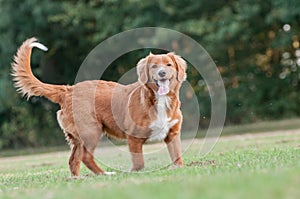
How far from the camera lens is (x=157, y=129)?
9156mm

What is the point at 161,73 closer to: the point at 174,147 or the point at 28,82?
the point at 174,147

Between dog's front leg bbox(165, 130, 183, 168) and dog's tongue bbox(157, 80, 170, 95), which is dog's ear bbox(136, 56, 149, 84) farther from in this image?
dog's front leg bbox(165, 130, 183, 168)

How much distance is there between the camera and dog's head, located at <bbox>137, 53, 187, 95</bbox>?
30.7ft

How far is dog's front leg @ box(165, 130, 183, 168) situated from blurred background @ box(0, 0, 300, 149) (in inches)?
523

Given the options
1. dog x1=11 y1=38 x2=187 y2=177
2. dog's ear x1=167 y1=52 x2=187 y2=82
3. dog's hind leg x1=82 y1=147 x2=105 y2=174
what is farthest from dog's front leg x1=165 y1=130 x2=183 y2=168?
dog's hind leg x1=82 y1=147 x2=105 y2=174

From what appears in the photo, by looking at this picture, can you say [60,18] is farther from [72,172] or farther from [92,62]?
[72,172]

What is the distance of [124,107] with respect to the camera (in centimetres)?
952

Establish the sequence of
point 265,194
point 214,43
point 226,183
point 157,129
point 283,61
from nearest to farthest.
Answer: point 265,194 < point 226,183 < point 157,129 < point 214,43 < point 283,61

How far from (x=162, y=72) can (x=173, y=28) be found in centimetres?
1475

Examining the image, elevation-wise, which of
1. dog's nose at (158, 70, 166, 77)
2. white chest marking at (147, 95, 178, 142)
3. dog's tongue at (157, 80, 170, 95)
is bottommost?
white chest marking at (147, 95, 178, 142)

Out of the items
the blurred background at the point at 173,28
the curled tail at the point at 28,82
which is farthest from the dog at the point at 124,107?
the blurred background at the point at 173,28

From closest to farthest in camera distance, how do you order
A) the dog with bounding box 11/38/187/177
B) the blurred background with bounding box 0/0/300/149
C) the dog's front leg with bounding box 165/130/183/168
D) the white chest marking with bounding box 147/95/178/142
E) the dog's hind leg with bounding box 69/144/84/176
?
1. the white chest marking with bounding box 147/95/178/142
2. the dog with bounding box 11/38/187/177
3. the dog's front leg with bounding box 165/130/183/168
4. the dog's hind leg with bounding box 69/144/84/176
5. the blurred background with bounding box 0/0/300/149

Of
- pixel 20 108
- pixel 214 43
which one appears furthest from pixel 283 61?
pixel 20 108

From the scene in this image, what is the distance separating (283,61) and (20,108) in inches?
417
